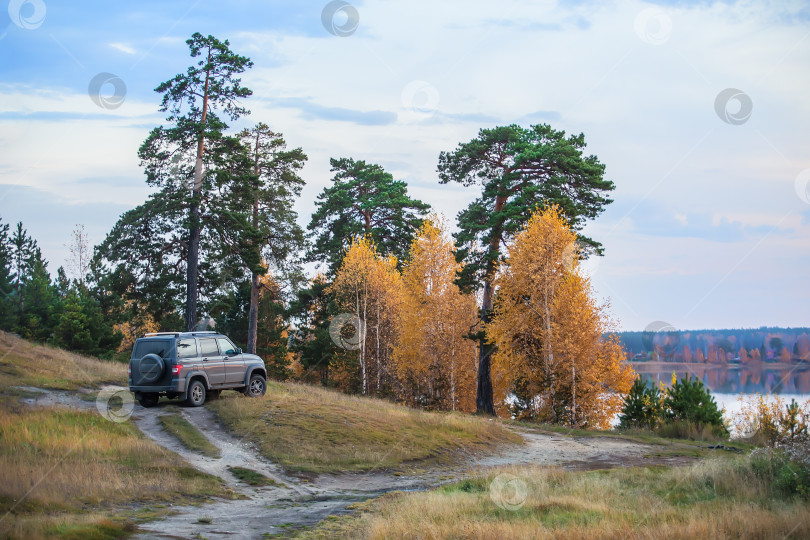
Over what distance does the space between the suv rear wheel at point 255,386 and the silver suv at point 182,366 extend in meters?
0.56

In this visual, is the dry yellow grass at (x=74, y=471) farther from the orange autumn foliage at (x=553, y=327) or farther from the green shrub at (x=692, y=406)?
the green shrub at (x=692, y=406)

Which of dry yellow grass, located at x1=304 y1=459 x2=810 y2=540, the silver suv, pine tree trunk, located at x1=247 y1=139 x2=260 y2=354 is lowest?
dry yellow grass, located at x1=304 y1=459 x2=810 y2=540

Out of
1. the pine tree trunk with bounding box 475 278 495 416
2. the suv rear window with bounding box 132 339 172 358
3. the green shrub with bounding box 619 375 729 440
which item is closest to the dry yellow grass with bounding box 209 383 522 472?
the suv rear window with bounding box 132 339 172 358

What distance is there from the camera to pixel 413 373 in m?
45.5

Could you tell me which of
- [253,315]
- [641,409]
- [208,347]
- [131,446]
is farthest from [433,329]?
[131,446]

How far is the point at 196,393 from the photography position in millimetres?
22094

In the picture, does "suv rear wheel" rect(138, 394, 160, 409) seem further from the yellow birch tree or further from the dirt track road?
the yellow birch tree

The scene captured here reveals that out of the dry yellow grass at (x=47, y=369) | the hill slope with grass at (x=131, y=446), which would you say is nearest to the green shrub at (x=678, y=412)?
the hill slope with grass at (x=131, y=446)

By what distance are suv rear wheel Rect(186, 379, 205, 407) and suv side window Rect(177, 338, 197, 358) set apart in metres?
1.01

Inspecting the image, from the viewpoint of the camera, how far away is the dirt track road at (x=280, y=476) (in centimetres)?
1129

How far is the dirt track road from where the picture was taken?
11289 mm

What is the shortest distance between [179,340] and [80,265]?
5682cm

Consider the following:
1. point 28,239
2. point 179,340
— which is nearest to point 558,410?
point 179,340

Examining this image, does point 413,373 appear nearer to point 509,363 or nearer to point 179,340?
point 509,363
